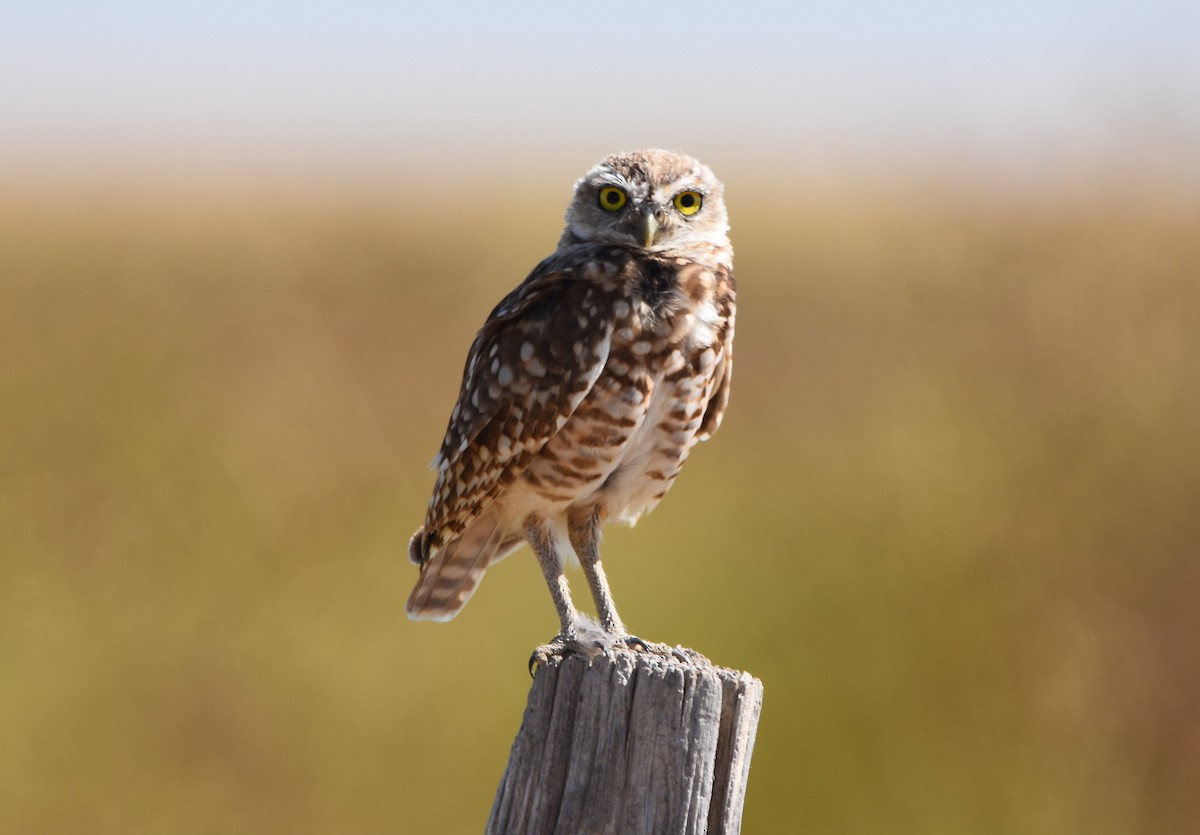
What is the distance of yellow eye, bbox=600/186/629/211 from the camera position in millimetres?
4082

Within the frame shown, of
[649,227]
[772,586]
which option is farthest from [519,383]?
[772,586]

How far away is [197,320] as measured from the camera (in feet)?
33.7

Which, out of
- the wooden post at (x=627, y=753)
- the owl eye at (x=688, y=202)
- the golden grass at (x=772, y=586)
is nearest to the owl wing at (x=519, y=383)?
the owl eye at (x=688, y=202)

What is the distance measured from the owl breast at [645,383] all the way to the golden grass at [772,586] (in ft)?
7.25

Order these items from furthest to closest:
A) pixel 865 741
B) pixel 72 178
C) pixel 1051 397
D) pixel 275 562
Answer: pixel 72 178, pixel 275 562, pixel 1051 397, pixel 865 741

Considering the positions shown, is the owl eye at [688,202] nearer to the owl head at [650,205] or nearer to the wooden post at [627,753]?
the owl head at [650,205]

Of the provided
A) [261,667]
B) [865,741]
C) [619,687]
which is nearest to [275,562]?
[261,667]

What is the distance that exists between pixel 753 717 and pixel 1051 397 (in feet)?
13.2

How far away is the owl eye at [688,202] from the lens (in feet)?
13.5

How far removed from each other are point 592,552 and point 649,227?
1.12 meters

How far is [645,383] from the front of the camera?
3.86 m

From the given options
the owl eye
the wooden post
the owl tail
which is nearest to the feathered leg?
the owl tail

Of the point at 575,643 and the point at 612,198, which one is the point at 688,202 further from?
the point at 575,643

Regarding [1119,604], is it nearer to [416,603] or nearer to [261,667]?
[416,603]
